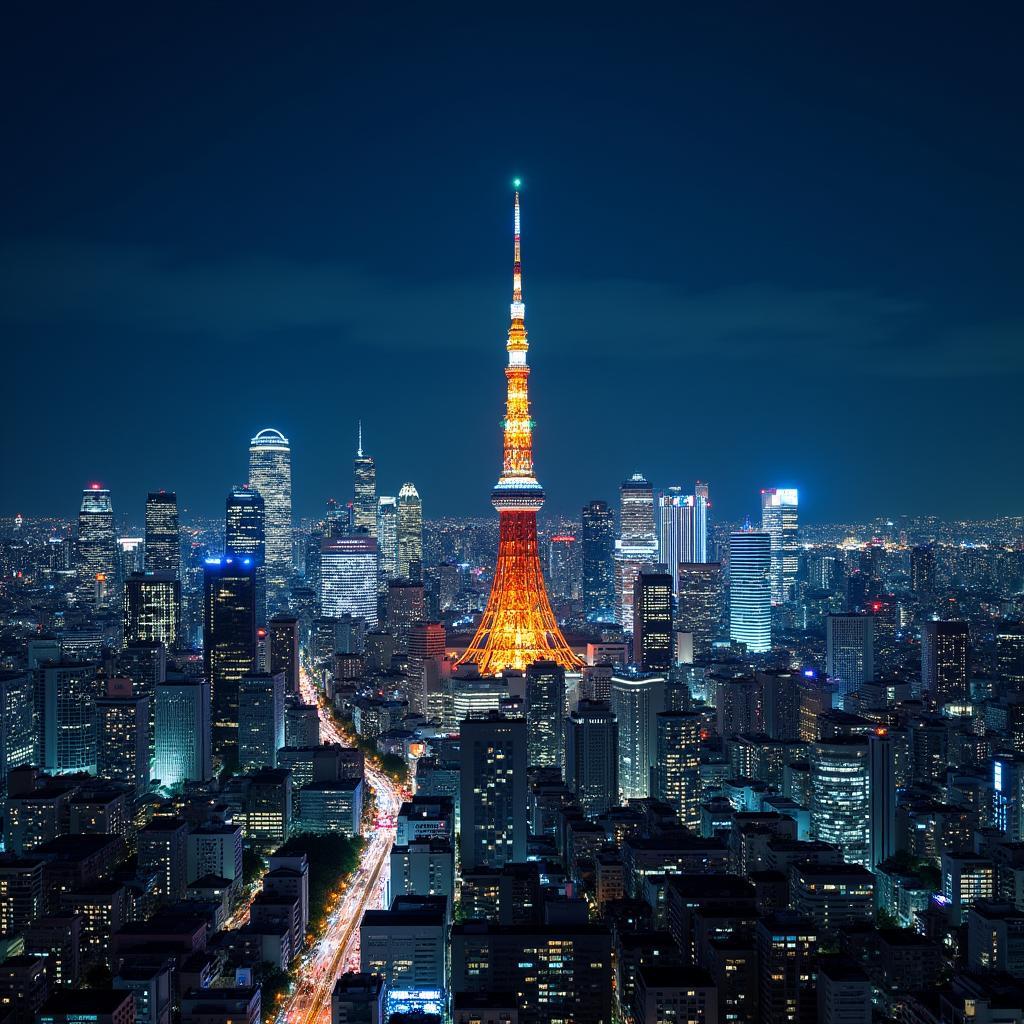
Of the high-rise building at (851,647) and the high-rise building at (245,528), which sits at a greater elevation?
the high-rise building at (245,528)

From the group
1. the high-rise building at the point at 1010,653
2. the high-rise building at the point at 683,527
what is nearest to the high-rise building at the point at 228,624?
the high-rise building at the point at 1010,653

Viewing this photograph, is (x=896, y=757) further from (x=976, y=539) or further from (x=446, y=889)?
(x=976, y=539)

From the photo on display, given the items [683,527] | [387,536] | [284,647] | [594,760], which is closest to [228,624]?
[284,647]

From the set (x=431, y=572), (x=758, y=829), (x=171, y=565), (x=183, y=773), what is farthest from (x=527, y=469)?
(x=431, y=572)

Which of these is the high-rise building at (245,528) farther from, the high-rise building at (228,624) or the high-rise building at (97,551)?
the high-rise building at (228,624)

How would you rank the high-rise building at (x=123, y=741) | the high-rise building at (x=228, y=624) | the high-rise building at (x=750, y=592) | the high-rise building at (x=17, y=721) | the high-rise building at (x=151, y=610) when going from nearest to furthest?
the high-rise building at (x=123, y=741)
the high-rise building at (x=17, y=721)
the high-rise building at (x=228, y=624)
the high-rise building at (x=151, y=610)
the high-rise building at (x=750, y=592)

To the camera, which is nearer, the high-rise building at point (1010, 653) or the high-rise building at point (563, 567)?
the high-rise building at point (1010, 653)

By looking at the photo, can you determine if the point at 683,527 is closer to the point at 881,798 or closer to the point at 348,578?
the point at 348,578
